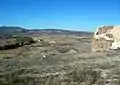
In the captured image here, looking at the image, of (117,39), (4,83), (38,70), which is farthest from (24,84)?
(117,39)

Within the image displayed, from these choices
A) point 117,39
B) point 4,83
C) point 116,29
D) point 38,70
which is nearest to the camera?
point 4,83

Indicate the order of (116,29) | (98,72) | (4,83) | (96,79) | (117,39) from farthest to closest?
(116,29) < (117,39) < (98,72) < (96,79) < (4,83)

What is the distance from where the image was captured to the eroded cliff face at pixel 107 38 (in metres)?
21.8

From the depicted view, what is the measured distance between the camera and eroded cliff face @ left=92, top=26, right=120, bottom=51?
856 inches

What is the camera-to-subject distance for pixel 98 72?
9250 mm

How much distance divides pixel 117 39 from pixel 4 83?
51.5 feet

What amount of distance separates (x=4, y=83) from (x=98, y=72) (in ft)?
11.5

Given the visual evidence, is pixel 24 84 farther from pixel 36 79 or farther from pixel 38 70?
pixel 38 70

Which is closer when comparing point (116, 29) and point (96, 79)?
point (96, 79)

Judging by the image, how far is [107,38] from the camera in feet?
75.1

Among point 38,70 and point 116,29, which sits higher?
point 116,29

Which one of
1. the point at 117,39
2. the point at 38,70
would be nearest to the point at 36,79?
the point at 38,70

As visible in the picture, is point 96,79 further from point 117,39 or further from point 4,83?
point 117,39

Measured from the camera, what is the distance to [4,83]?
25.4ft
